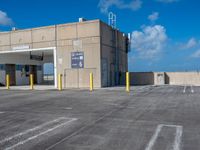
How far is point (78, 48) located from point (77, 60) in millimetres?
1103

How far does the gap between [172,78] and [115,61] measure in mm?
6992

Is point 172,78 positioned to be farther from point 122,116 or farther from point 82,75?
point 122,116

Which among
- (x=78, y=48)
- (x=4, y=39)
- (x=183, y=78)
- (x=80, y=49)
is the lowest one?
(x=183, y=78)

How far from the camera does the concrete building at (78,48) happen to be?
21375 mm

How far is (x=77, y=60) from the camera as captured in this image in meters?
22.0

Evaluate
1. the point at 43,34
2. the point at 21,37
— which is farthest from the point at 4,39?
the point at 43,34

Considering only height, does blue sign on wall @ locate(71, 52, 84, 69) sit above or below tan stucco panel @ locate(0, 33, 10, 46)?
below

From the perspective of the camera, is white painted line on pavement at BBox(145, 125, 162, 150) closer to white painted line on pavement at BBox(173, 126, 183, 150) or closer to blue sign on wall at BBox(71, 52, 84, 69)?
white painted line on pavement at BBox(173, 126, 183, 150)

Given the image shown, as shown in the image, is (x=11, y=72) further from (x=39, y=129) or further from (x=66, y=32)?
(x=39, y=129)

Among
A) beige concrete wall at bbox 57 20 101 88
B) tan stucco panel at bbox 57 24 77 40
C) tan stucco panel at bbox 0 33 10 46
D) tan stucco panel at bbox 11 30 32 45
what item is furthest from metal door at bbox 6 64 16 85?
tan stucco panel at bbox 57 24 77 40

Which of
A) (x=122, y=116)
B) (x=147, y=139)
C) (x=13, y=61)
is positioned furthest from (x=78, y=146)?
(x=13, y=61)

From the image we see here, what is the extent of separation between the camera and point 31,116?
8.41 metres

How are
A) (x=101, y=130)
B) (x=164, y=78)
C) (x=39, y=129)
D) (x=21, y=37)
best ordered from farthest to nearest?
(x=164, y=78), (x=21, y=37), (x=39, y=129), (x=101, y=130)

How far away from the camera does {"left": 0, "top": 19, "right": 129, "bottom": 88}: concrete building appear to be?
21.4 m
